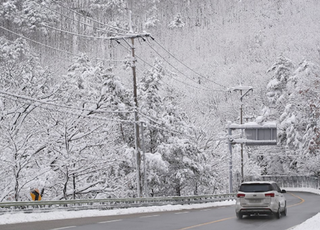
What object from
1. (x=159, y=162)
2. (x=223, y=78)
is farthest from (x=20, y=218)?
(x=223, y=78)

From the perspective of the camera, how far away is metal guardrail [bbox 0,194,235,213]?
19.2m

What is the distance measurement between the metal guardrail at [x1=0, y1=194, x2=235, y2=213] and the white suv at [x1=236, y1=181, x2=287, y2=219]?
8.04 metres

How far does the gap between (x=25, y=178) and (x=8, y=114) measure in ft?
13.4

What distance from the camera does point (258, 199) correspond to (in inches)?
767

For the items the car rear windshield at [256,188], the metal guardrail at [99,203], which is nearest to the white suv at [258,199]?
the car rear windshield at [256,188]

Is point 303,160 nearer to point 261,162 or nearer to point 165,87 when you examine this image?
point 261,162

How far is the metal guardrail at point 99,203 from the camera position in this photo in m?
19.2

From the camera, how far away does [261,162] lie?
94125 millimetres

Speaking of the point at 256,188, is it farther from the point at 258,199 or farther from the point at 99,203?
the point at 99,203

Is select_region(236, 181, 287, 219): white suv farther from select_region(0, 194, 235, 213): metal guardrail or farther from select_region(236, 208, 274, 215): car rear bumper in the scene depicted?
select_region(0, 194, 235, 213): metal guardrail

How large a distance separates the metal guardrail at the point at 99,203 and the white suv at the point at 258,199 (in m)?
8.04

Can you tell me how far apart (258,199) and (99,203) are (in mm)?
11023

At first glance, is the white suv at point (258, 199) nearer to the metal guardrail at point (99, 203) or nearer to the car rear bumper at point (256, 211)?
the car rear bumper at point (256, 211)

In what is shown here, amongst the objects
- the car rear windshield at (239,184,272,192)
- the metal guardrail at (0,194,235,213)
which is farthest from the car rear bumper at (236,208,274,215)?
the metal guardrail at (0,194,235,213)
